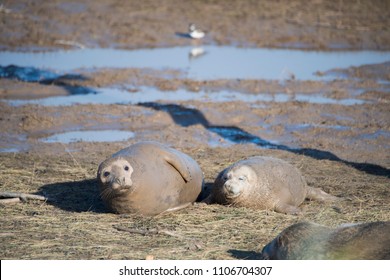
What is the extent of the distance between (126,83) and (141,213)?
361 inches

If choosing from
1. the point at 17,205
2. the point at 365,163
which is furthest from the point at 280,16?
the point at 17,205

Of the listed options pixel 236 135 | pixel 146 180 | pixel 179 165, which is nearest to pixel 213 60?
pixel 236 135

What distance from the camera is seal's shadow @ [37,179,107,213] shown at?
922 centimetres

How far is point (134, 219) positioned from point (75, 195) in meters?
1.31

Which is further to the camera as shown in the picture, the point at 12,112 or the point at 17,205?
the point at 12,112

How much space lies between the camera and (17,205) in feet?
29.9

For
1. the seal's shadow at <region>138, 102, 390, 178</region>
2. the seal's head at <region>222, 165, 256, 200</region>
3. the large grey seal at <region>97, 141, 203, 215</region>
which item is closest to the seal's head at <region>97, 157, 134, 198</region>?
the large grey seal at <region>97, 141, 203, 215</region>

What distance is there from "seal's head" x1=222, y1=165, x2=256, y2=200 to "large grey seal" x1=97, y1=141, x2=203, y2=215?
0.41 m

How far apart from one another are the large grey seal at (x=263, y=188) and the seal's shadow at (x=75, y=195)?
129 cm

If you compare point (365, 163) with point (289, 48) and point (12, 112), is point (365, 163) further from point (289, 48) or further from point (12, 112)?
point (289, 48)

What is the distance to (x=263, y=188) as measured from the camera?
31.4 feet

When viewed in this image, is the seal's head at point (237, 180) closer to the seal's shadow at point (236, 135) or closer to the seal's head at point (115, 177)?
the seal's head at point (115, 177)

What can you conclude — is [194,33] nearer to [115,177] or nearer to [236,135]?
[236,135]

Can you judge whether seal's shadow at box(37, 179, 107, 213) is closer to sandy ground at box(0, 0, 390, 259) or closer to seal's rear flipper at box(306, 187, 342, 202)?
sandy ground at box(0, 0, 390, 259)
